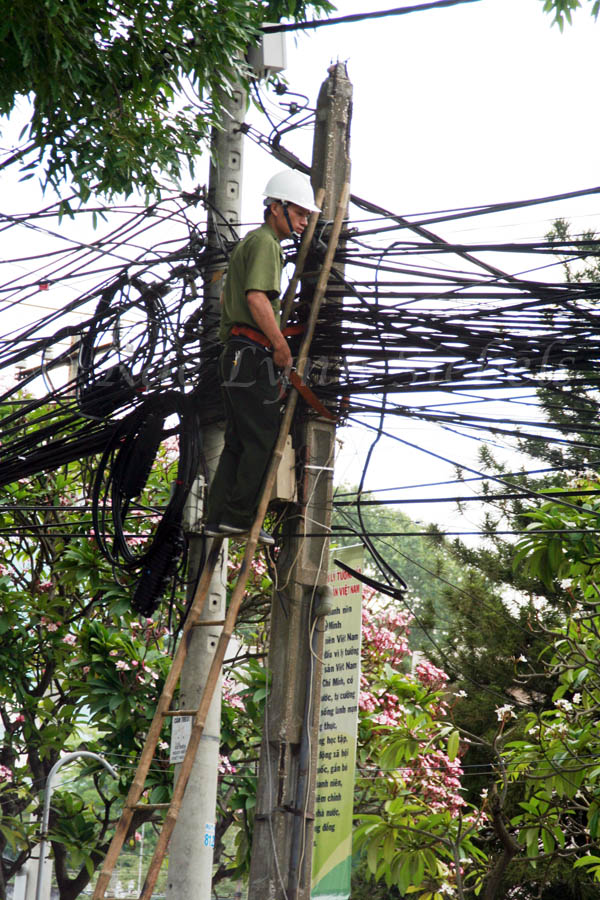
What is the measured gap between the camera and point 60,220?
563 centimetres

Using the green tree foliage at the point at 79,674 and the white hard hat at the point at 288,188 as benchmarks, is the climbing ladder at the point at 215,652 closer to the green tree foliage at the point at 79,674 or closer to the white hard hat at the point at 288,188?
the white hard hat at the point at 288,188

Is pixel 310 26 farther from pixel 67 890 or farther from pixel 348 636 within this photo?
pixel 67 890

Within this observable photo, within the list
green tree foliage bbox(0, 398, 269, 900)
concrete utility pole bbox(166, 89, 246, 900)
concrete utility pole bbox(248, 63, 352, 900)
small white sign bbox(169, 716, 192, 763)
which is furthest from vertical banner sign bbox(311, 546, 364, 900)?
green tree foliage bbox(0, 398, 269, 900)

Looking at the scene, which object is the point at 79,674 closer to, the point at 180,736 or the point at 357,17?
the point at 180,736

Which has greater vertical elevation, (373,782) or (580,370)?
(580,370)

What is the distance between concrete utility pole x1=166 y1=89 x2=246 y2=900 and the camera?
5.07 m

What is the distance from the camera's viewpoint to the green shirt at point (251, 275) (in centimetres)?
507

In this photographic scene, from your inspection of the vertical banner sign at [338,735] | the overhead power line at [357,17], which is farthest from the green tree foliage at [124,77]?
the vertical banner sign at [338,735]

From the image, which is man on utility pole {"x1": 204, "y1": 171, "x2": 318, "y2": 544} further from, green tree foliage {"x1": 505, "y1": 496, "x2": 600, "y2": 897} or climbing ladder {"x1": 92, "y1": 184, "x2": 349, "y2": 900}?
green tree foliage {"x1": 505, "y1": 496, "x2": 600, "y2": 897}

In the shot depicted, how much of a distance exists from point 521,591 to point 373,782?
7555 millimetres

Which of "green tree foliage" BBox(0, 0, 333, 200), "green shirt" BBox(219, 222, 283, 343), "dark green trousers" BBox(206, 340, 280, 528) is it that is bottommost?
"dark green trousers" BBox(206, 340, 280, 528)

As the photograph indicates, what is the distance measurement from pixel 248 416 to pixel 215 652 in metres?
1.19

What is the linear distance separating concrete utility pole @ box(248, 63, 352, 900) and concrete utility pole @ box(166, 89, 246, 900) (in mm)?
292

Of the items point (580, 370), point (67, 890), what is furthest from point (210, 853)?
point (67, 890)
